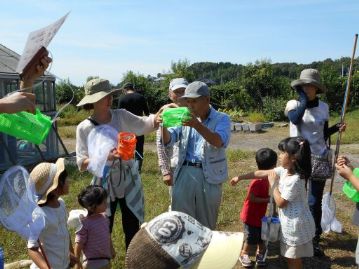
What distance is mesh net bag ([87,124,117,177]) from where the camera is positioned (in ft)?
9.95

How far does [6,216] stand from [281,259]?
2874mm

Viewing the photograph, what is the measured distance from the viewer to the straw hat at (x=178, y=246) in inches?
54.2

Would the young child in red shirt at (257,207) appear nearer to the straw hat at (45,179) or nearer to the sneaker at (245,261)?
the sneaker at (245,261)

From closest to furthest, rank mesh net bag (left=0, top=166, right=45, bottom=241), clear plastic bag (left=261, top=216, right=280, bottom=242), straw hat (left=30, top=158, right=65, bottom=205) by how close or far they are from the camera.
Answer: mesh net bag (left=0, top=166, right=45, bottom=241) → straw hat (left=30, top=158, right=65, bottom=205) → clear plastic bag (left=261, top=216, right=280, bottom=242)

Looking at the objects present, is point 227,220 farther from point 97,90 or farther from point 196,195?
point 97,90

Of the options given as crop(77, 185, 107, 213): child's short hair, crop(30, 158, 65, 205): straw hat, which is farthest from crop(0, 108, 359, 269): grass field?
crop(30, 158, 65, 205): straw hat

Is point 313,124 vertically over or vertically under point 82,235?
over

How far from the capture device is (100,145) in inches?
120

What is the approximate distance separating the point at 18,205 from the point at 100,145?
3.90 feet

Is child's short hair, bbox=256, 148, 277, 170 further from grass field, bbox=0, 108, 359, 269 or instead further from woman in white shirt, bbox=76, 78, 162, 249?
woman in white shirt, bbox=76, 78, 162, 249

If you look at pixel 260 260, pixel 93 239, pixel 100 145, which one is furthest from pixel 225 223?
pixel 100 145

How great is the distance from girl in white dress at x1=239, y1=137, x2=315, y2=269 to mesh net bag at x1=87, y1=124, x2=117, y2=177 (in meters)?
1.32

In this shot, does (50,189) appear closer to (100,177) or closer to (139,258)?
(100,177)

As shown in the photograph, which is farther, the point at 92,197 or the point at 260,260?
the point at 260,260
